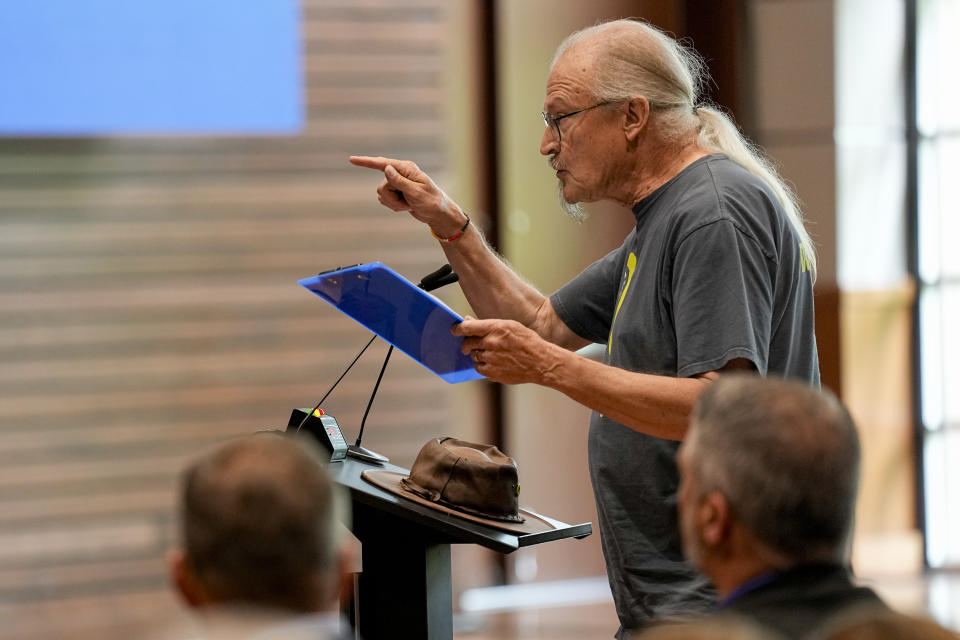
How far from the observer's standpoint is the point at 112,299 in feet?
13.6

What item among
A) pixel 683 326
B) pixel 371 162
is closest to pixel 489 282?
pixel 371 162

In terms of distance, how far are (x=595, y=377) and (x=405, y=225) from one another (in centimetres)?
275

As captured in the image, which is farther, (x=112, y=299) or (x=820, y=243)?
(x=820, y=243)

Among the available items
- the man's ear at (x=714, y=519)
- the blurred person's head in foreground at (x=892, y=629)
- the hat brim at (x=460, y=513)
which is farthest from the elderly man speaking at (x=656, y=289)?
the blurred person's head in foreground at (x=892, y=629)

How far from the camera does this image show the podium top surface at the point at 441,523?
168 centimetres

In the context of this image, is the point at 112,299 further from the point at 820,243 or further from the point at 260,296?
the point at 820,243

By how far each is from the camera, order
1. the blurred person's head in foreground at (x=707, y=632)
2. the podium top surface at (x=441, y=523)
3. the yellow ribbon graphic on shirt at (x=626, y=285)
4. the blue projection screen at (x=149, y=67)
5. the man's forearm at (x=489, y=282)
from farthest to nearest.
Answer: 1. the blue projection screen at (x=149, y=67)
2. the man's forearm at (x=489, y=282)
3. the yellow ribbon graphic on shirt at (x=626, y=285)
4. the podium top surface at (x=441, y=523)
5. the blurred person's head in foreground at (x=707, y=632)

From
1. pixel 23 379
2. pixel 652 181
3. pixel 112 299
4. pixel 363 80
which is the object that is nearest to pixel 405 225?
pixel 363 80

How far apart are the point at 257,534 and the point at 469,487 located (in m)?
0.69

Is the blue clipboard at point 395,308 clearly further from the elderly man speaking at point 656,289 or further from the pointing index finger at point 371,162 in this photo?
the pointing index finger at point 371,162

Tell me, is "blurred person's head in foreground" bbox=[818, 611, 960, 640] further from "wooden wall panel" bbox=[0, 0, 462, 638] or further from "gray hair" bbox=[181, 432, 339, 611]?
"wooden wall panel" bbox=[0, 0, 462, 638]

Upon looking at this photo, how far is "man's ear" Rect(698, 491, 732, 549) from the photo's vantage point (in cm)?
118

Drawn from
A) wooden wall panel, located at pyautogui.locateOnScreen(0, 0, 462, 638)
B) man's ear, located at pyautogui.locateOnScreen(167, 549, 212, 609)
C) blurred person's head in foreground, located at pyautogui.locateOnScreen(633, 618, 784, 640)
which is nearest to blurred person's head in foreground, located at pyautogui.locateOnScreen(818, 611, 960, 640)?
blurred person's head in foreground, located at pyautogui.locateOnScreen(633, 618, 784, 640)

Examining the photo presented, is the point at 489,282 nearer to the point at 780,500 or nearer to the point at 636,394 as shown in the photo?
the point at 636,394
